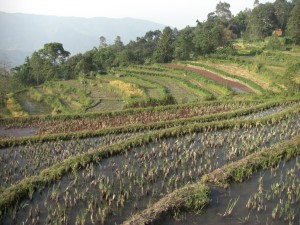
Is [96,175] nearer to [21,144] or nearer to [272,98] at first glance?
[21,144]

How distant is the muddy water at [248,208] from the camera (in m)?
9.80

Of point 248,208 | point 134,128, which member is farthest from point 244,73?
point 248,208

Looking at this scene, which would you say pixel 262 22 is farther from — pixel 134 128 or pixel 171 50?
pixel 134 128

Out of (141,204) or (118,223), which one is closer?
(118,223)

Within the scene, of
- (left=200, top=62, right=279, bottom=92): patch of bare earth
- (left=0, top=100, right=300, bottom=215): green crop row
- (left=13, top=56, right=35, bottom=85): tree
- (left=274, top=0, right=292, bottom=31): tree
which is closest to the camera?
(left=0, top=100, right=300, bottom=215): green crop row

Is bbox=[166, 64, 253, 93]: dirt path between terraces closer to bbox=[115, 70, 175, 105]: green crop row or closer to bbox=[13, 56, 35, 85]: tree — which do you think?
bbox=[115, 70, 175, 105]: green crop row

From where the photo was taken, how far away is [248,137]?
17266 mm

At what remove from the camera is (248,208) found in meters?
10.4

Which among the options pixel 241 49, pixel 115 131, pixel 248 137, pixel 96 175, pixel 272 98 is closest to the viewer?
pixel 96 175

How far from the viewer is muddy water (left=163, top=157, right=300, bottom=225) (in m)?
9.80

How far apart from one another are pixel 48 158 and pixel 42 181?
10.6 ft

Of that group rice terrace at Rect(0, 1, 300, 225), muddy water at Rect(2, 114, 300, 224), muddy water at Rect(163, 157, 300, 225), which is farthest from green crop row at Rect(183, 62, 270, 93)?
muddy water at Rect(163, 157, 300, 225)

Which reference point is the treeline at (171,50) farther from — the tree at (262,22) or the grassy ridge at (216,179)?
the grassy ridge at (216,179)

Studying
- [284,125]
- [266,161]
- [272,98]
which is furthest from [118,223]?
[272,98]
